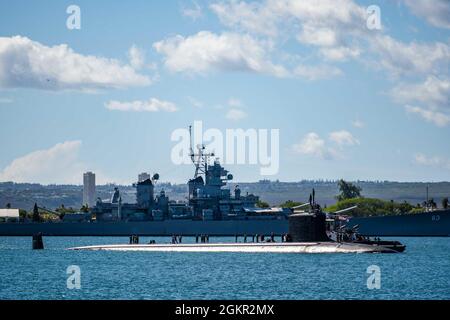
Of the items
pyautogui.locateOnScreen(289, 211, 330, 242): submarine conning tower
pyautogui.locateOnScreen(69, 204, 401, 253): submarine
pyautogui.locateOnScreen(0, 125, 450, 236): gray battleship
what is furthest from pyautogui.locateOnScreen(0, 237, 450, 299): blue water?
pyautogui.locateOnScreen(0, 125, 450, 236): gray battleship

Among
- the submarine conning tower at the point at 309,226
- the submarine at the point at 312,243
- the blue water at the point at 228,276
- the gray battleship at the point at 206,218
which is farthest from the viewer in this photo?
the gray battleship at the point at 206,218

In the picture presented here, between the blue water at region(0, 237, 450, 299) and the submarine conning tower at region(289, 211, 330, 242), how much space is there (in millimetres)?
3463

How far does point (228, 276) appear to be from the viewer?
60656 millimetres

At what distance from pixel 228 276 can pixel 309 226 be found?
2155 centimetres

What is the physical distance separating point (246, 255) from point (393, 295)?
3407cm

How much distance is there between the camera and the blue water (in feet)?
166

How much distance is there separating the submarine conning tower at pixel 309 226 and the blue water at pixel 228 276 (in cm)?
346

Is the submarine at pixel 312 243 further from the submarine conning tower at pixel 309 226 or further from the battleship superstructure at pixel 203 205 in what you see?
the battleship superstructure at pixel 203 205

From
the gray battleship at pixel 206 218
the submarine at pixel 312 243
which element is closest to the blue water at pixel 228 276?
the submarine at pixel 312 243

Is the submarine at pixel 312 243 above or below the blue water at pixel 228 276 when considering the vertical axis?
above

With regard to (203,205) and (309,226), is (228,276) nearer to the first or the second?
(309,226)

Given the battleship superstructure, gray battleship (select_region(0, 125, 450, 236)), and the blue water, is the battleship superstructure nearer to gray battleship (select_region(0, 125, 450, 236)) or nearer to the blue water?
gray battleship (select_region(0, 125, 450, 236))

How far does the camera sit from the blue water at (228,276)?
50531mm
